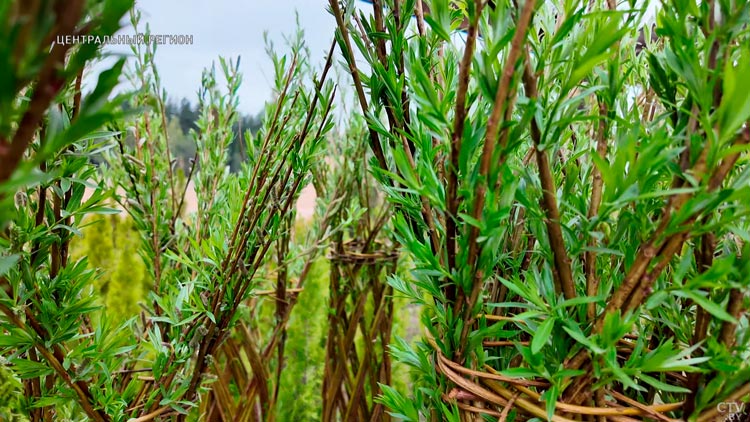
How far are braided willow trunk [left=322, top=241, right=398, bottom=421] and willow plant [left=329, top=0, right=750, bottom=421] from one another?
50cm

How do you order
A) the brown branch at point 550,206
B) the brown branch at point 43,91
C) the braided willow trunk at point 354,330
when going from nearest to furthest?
the brown branch at point 43,91, the brown branch at point 550,206, the braided willow trunk at point 354,330

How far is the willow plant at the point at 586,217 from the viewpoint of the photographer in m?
0.23

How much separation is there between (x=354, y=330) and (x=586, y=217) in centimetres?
61

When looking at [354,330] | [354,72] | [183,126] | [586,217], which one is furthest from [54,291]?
[183,126]

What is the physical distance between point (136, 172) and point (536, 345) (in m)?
0.51

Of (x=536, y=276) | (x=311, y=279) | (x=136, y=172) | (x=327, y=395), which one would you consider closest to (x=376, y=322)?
(x=327, y=395)

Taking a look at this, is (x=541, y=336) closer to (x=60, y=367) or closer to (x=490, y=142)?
(x=490, y=142)

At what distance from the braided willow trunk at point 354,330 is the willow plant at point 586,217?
1.65ft

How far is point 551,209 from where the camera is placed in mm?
272

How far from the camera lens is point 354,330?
0.84m

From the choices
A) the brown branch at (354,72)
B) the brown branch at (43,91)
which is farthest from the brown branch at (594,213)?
the brown branch at (43,91)

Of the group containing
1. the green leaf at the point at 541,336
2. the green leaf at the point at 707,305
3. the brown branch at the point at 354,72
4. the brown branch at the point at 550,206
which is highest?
the brown branch at the point at 354,72

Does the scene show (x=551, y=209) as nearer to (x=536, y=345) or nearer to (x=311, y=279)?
(x=536, y=345)

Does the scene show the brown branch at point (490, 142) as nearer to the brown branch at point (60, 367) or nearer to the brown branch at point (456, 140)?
the brown branch at point (456, 140)
